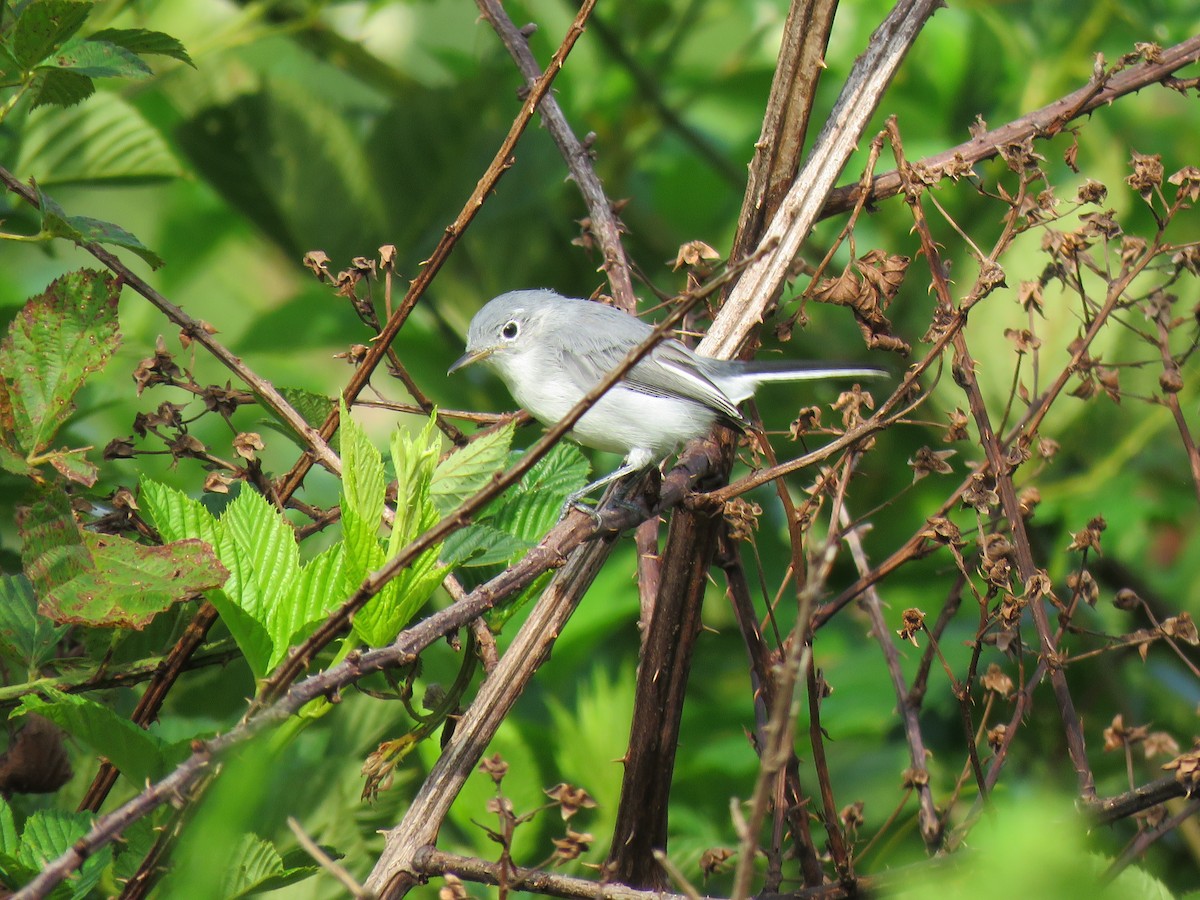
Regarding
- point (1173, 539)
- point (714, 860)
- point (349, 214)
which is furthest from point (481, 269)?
point (1173, 539)

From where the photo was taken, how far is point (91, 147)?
2.40m

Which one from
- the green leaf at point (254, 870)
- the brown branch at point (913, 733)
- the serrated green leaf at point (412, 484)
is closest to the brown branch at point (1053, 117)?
the brown branch at point (913, 733)

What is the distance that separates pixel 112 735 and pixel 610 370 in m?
1.35

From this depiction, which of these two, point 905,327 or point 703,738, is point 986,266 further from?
point 905,327

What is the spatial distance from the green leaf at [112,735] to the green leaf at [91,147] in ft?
4.63

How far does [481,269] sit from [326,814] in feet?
6.99

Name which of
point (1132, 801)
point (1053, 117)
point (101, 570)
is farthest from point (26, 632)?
point (1053, 117)

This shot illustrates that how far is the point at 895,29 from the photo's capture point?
1.77 m

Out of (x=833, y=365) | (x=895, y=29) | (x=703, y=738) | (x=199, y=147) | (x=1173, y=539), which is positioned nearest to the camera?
(x=895, y=29)

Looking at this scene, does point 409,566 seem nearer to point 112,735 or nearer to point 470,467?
point 470,467

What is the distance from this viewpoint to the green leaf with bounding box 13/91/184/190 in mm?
2398

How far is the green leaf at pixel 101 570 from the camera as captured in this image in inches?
52.4

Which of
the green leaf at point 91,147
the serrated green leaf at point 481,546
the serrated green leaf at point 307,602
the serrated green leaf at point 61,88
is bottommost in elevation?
the serrated green leaf at point 307,602

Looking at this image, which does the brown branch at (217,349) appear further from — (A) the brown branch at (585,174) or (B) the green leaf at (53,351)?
(A) the brown branch at (585,174)
